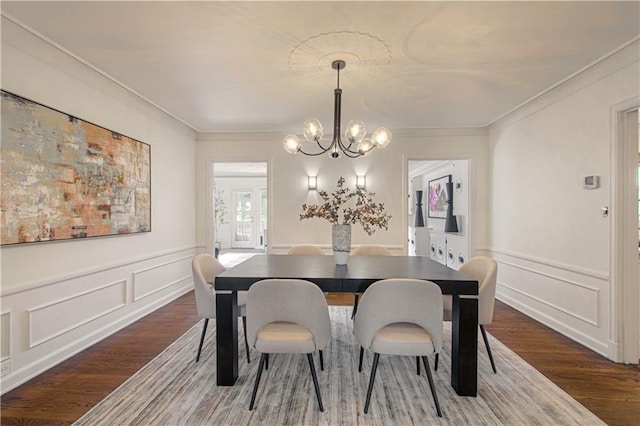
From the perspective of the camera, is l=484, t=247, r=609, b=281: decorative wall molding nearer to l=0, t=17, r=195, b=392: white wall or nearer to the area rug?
the area rug

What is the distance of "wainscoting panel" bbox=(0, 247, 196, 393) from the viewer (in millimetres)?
2197

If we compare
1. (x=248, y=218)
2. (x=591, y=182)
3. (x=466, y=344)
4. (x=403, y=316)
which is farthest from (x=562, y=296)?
(x=248, y=218)

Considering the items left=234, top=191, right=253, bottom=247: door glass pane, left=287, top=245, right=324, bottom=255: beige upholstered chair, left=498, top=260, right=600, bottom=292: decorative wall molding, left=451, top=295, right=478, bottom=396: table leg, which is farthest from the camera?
left=234, top=191, right=253, bottom=247: door glass pane

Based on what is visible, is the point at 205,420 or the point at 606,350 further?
the point at 606,350

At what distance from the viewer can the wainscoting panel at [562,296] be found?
276 cm

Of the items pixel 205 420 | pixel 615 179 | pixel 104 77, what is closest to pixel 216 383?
pixel 205 420

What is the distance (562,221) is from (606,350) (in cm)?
123

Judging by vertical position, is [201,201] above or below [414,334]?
above

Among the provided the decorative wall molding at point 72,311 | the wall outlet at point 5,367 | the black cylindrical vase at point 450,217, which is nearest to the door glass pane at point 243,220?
the black cylindrical vase at point 450,217

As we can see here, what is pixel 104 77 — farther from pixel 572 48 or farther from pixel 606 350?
pixel 606 350

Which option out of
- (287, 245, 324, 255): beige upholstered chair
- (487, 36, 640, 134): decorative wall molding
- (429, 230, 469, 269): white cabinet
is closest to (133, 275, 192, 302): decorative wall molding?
(287, 245, 324, 255): beige upholstered chair

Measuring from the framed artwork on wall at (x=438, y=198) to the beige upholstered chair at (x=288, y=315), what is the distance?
4.90 metres

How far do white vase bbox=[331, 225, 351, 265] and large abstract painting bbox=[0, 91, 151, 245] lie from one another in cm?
226

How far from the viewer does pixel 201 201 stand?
5094 millimetres
